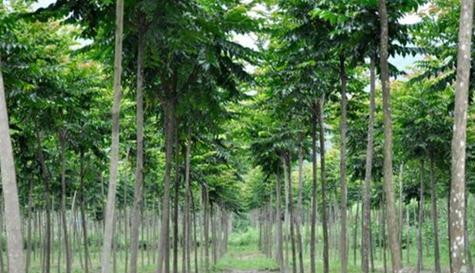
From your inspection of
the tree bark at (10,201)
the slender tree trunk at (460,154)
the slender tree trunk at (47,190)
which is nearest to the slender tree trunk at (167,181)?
the slender tree trunk at (47,190)

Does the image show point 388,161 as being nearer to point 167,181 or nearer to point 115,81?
point 115,81

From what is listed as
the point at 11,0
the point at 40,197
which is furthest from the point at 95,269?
the point at 11,0

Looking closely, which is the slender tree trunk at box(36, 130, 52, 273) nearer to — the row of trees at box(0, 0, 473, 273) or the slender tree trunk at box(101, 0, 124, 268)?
the row of trees at box(0, 0, 473, 273)

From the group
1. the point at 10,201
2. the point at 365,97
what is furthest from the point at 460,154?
the point at 365,97

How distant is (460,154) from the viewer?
8.45 metres

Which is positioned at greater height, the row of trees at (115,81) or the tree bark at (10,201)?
the row of trees at (115,81)

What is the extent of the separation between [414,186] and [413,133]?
40.4 ft

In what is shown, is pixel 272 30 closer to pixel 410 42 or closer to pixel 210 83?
pixel 210 83

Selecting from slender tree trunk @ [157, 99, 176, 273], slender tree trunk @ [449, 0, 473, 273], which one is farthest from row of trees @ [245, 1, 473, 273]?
slender tree trunk @ [157, 99, 176, 273]

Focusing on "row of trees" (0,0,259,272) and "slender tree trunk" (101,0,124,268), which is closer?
"slender tree trunk" (101,0,124,268)

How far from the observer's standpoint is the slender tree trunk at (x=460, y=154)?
8.11 meters

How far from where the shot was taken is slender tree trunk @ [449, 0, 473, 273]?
26.6 feet

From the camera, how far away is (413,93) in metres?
22.0

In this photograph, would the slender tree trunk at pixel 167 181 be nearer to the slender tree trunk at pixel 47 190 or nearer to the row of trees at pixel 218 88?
the row of trees at pixel 218 88
